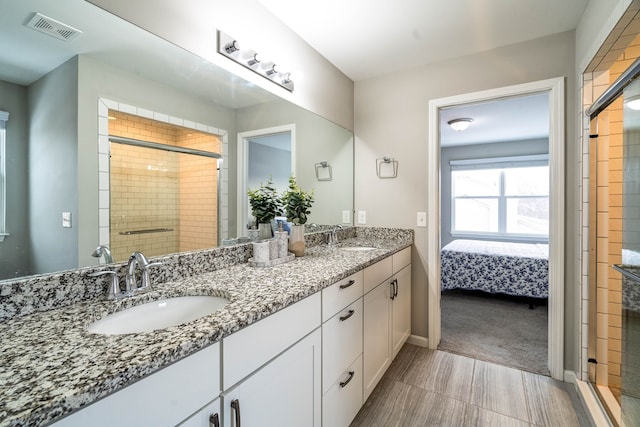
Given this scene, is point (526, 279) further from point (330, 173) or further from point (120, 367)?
point (120, 367)

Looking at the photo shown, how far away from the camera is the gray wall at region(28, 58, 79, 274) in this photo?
36.6 inches

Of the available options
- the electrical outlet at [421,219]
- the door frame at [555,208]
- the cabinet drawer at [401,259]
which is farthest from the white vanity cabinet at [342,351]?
the door frame at [555,208]

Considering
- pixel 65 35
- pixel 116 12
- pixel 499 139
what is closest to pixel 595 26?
pixel 116 12

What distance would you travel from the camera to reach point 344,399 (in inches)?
58.4

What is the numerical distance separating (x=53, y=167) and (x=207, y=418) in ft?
2.95

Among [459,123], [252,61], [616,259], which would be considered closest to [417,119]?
[252,61]

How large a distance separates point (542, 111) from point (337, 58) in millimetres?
2851

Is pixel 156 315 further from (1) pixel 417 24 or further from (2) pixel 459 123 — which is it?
(2) pixel 459 123

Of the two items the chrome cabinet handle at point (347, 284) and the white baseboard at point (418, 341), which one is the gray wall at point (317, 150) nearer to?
the chrome cabinet handle at point (347, 284)

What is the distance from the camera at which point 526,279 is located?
344cm

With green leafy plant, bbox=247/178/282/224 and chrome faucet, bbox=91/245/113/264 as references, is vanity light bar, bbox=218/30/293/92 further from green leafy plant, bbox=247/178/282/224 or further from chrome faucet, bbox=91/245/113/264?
chrome faucet, bbox=91/245/113/264

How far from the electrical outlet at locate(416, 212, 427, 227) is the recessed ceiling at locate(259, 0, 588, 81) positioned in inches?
48.7

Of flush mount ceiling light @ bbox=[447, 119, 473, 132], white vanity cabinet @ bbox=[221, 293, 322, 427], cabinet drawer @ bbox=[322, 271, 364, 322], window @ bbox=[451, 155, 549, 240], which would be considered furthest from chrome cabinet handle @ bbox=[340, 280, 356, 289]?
window @ bbox=[451, 155, 549, 240]

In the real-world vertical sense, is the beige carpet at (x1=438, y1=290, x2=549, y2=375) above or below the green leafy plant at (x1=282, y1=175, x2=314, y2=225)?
below
